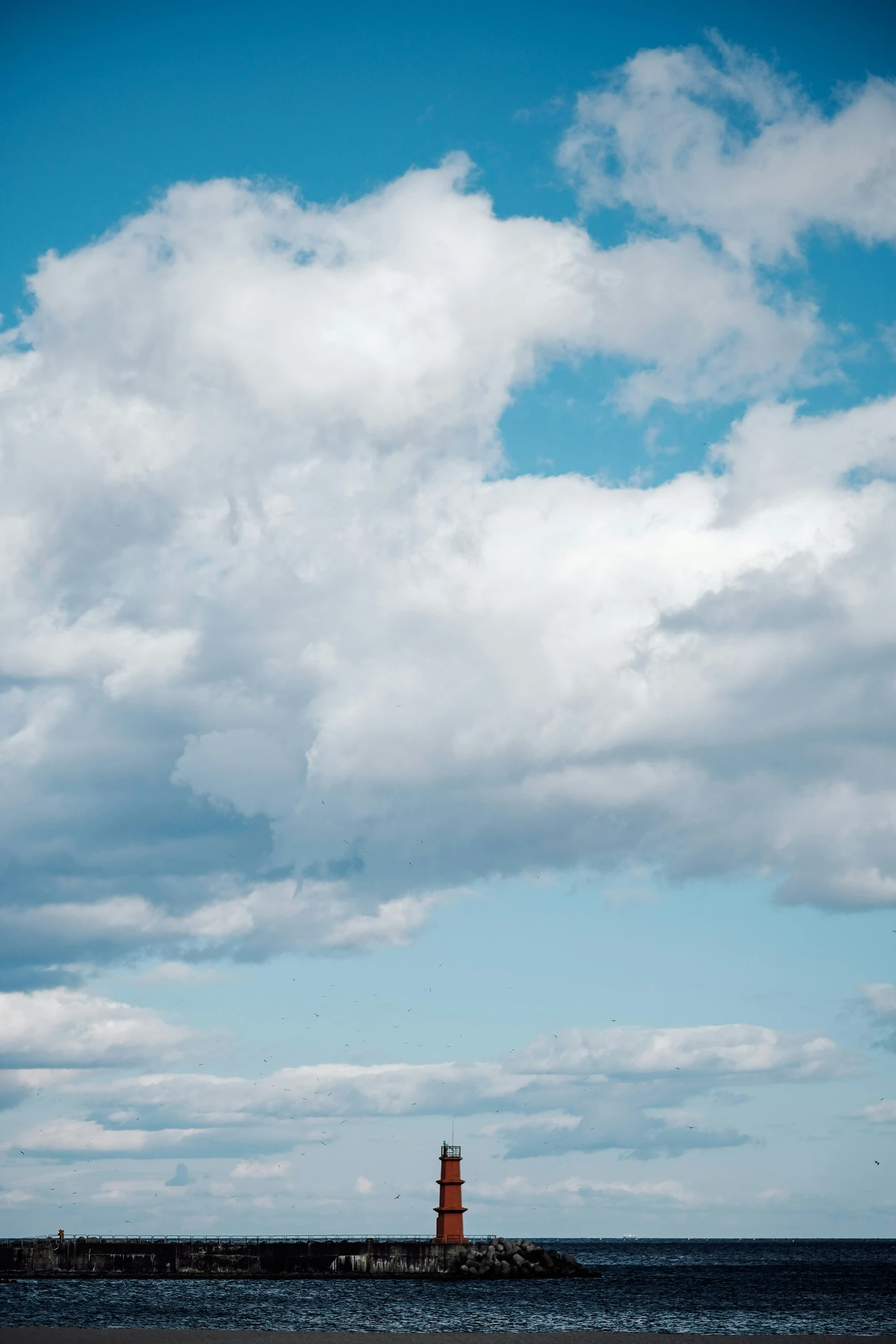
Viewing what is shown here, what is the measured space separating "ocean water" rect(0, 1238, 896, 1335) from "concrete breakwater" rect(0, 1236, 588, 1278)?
35.4 inches

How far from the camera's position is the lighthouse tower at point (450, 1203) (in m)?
81.9

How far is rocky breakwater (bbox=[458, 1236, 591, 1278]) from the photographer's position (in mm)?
88756

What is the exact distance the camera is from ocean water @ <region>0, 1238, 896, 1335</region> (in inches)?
2402

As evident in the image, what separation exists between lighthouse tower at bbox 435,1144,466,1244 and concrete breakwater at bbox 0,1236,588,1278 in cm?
222

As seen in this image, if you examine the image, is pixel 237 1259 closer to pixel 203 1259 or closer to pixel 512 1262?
pixel 203 1259

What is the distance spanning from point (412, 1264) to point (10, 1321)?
38459mm

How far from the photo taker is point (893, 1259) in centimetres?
19112

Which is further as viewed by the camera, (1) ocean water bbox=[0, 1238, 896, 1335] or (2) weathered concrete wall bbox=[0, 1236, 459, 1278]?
(2) weathered concrete wall bbox=[0, 1236, 459, 1278]

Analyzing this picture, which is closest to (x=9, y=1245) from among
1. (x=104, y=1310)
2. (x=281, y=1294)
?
(x=281, y=1294)

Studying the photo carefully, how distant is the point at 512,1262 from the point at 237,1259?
19141 mm

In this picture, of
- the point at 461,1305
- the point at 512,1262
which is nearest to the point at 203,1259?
the point at 512,1262

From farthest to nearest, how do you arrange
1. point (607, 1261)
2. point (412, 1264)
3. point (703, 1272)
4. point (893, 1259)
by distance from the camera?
point (893, 1259) → point (607, 1261) → point (703, 1272) → point (412, 1264)

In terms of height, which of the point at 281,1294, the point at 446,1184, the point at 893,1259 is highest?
the point at 446,1184

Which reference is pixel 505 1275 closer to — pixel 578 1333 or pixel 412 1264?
pixel 412 1264
